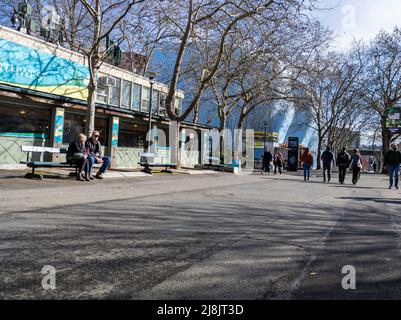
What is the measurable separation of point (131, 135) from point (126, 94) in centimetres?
265

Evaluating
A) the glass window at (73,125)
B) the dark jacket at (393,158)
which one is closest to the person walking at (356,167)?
the dark jacket at (393,158)

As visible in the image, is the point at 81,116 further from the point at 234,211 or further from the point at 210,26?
the point at 234,211

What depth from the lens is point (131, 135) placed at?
82.0ft

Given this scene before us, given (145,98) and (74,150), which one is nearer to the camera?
(74,150)

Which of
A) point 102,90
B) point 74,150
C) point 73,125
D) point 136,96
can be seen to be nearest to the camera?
point 74,150

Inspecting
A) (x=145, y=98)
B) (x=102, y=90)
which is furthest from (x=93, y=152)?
(x=145, y=98)

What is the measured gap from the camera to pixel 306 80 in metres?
31.5

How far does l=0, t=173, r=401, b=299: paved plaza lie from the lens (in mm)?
3764

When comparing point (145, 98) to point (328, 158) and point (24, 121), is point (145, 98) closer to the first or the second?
point (24, 121)

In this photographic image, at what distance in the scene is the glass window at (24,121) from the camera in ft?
55.5

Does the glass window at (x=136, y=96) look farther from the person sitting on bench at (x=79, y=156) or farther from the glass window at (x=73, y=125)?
the person sitting on bench at (x=79, y=156)

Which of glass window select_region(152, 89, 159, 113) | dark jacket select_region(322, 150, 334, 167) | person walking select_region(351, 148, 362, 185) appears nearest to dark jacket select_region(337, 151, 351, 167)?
person walking select_region(351, 148, 362, 185)

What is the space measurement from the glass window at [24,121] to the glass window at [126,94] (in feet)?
22.4
